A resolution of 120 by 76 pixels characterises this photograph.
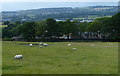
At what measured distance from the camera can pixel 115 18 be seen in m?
61.4

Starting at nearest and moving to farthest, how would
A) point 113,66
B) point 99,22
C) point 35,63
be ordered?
1. point 113,66
2. point 35,63
3. point 99,22

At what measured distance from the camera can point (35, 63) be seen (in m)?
20.2

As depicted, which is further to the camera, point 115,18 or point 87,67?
point 115,18

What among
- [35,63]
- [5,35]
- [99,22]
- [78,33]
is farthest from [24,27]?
[35,63]

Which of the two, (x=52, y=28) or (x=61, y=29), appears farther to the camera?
(x=61, y=29)

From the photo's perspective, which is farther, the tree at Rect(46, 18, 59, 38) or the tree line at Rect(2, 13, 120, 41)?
the tree at Rect(46, 18, 59, 38)

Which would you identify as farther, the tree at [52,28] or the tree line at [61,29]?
the tree at [52,28]

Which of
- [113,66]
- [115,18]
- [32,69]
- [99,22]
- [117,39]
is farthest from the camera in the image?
[99,22]

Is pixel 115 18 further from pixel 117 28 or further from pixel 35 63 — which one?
pixel 35 63

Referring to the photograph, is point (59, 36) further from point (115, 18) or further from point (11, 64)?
point (11, 64)

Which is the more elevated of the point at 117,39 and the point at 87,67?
the point at 87,67

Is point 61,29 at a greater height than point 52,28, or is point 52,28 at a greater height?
point 52,28

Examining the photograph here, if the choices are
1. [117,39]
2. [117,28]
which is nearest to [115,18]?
[117,28]

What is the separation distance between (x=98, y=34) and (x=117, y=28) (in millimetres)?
9360
